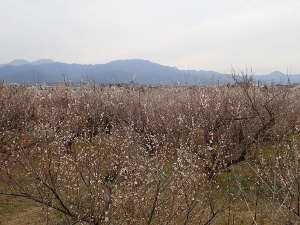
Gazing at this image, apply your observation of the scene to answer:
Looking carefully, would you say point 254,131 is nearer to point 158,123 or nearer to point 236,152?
point 236,152

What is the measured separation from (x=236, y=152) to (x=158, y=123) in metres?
3.30

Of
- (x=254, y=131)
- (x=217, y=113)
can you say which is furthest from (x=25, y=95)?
(x=254, y=131)

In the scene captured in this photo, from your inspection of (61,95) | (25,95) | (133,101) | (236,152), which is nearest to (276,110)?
(236,152)

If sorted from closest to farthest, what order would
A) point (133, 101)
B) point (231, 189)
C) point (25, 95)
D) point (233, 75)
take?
point (231, 189), point (233, 75), point (25, 95), point (133, 101)

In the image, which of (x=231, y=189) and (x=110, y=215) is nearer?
(x=110, y=215)

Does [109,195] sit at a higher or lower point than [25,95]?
lower

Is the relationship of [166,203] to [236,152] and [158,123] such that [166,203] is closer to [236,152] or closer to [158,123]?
[236,152]

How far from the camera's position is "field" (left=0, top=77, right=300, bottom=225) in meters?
6.56

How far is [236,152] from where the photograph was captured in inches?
484

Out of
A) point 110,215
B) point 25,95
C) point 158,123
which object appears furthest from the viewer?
point 25,95

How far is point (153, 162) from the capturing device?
7746 millimetres

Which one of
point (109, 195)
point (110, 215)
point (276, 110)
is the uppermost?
point (276, 110)

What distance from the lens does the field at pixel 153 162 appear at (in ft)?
21.5

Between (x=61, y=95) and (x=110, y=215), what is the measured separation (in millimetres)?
15918
